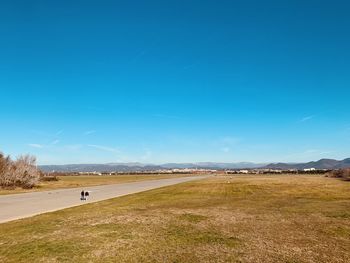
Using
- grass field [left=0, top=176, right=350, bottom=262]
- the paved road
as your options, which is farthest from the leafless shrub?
grass field [left=0, top=176, right=350, bottom=262]

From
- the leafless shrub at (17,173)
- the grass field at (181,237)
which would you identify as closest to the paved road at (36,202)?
the grass field at (181,237)

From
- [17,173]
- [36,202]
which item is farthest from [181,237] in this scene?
[17,173]

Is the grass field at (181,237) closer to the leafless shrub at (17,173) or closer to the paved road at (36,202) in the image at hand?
the paved road at (36,202)

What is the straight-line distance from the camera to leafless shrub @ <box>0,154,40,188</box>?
5369cm

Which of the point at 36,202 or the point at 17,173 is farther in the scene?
the point at 17,173

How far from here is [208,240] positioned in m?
12.3

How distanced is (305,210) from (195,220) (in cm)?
755

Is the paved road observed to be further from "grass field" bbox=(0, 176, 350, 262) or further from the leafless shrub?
the leafless shrub

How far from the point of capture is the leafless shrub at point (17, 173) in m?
53.7

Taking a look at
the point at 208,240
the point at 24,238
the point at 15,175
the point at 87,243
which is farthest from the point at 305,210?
the point at 15,175

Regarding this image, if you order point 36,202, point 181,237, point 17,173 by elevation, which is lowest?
point 181,237

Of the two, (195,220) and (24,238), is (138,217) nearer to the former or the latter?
(195,220)

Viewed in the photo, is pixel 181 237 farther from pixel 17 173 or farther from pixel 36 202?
pixel 17 173

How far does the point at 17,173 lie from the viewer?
181 feet
